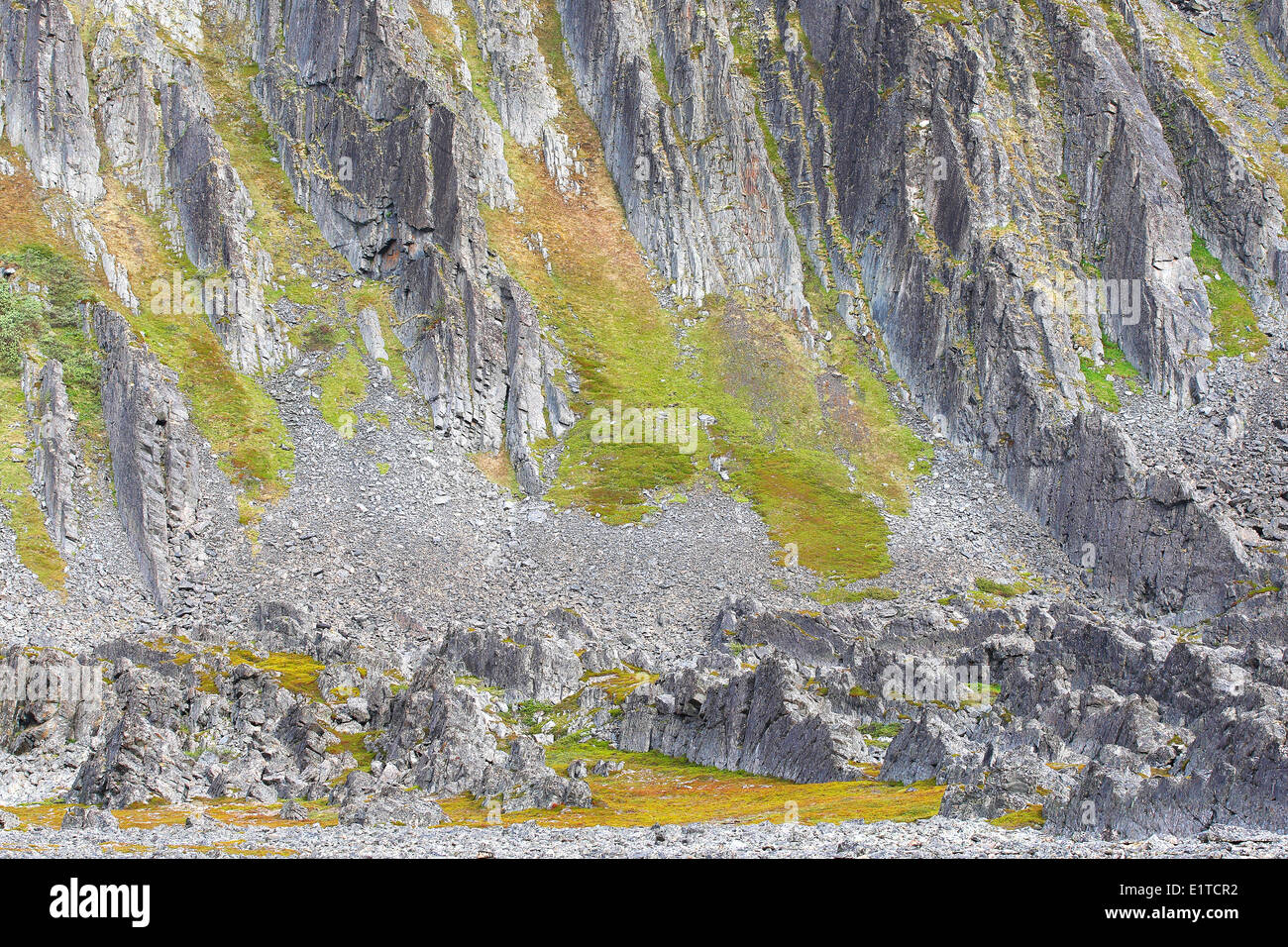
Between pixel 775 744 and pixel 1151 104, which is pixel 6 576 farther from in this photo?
pixel 1151 104

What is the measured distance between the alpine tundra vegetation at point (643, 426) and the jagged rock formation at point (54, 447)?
0.53 meters

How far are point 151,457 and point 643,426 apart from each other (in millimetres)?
52612

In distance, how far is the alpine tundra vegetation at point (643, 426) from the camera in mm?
49062

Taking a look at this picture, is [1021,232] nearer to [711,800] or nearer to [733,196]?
[733,196]

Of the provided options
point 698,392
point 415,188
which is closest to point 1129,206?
point 698,392

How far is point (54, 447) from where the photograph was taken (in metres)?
91.5

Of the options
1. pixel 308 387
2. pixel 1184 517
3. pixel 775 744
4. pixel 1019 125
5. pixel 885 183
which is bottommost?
pixel 775 744

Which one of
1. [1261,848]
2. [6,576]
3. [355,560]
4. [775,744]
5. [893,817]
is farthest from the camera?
[355,560]

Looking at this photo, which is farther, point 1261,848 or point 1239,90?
point 1239,90

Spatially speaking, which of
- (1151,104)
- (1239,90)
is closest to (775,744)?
(1151,104)

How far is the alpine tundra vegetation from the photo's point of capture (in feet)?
161

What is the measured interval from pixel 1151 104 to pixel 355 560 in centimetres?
A: 12732

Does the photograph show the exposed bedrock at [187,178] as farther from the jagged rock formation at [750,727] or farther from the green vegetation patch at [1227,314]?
the green vegetation patch at [1227,314]

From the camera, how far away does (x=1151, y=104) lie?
148 m
